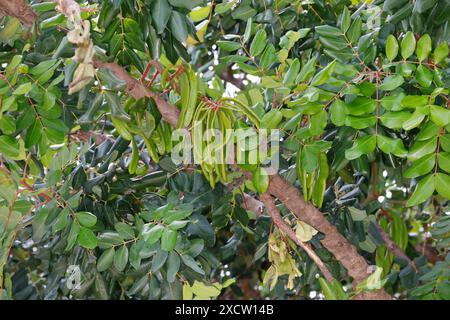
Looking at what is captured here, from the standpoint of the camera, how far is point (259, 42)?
940 millimetres

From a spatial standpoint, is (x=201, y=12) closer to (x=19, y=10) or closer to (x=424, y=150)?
(x=19, y=10)

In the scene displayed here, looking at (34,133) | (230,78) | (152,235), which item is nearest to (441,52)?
(152,235)

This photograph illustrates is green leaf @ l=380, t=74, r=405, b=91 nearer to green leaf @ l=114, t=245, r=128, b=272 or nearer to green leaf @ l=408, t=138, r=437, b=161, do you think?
green leaf @ l=408, t=138, r=437, b=161

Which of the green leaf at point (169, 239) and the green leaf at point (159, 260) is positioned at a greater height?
the green leaf at point (169, 239)

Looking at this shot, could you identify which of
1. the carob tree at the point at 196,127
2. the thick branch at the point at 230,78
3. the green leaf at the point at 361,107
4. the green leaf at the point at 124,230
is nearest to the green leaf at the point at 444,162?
the carob tree at the point at 196,127

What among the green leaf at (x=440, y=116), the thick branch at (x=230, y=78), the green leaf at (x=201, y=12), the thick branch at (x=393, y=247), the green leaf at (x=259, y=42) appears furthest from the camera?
the thick branch at (x=230, y=78)

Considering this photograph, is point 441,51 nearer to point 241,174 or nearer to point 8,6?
point 241,174

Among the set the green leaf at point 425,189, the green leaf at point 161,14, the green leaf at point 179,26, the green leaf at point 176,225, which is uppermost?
the green leaf at point 161,14

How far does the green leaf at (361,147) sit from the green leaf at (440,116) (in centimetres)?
9

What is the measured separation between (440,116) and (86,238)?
1.64 feet

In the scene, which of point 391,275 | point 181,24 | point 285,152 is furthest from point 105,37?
point 391,275

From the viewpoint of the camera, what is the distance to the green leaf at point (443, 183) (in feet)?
2.92

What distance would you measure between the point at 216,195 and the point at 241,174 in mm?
53

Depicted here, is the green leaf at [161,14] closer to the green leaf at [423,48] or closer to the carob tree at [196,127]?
the carob tree at [196,127]
